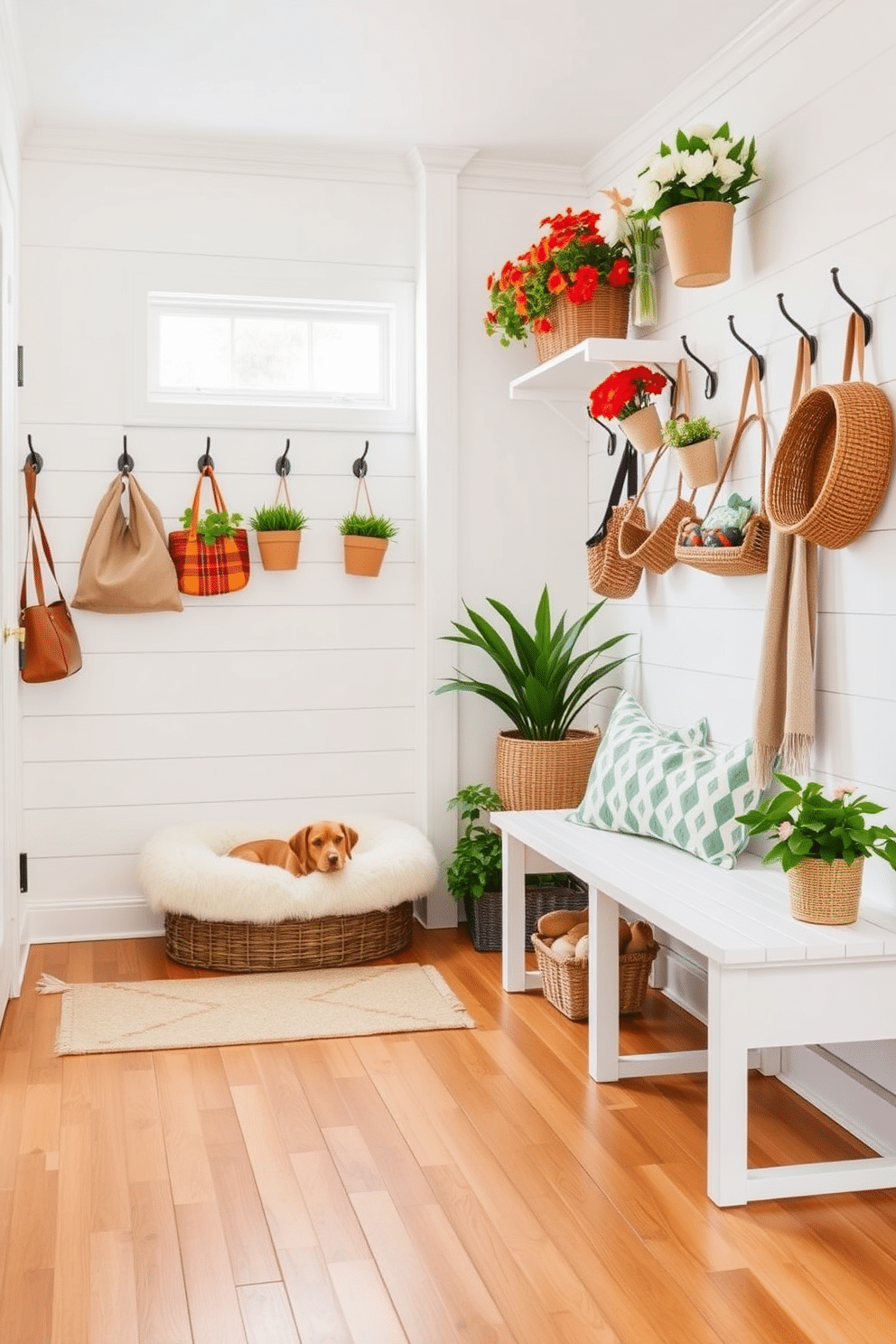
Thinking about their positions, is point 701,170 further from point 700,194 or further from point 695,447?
point 695,447

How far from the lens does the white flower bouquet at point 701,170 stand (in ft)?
9.79

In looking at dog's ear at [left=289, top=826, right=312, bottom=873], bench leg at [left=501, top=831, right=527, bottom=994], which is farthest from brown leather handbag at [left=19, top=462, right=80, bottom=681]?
bench leg at [left=501, top=831, right=527, bottom=994]

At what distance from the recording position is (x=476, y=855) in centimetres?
408

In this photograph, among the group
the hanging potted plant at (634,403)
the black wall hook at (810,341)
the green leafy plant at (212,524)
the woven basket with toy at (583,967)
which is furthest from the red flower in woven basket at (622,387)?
the woven basket with toy at (583,967)

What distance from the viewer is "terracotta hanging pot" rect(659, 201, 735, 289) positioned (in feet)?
10.0

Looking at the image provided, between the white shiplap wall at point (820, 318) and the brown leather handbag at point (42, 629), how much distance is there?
1853 mm

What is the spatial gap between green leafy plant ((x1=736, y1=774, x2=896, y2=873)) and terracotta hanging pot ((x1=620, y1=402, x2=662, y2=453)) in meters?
1.42

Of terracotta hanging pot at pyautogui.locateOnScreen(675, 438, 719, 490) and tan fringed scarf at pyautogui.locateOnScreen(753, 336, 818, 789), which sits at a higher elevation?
terracotta hanging pot at pyautogui.locateOnScreen(675, 438, 719, 490)

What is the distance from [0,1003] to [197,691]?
1.29 metres

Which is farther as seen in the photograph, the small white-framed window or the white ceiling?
the small white-framed window

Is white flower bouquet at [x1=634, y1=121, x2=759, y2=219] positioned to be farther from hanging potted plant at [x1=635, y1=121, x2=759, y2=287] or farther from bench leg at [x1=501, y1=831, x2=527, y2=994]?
bench leg at [x1=501, y1=831, x2=527, y2=994]

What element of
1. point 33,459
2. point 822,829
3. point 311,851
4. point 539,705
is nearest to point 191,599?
point 33,459

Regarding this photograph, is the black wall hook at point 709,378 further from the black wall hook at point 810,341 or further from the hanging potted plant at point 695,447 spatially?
the black wall hook at point 810,341

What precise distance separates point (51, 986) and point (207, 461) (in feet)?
5.56
